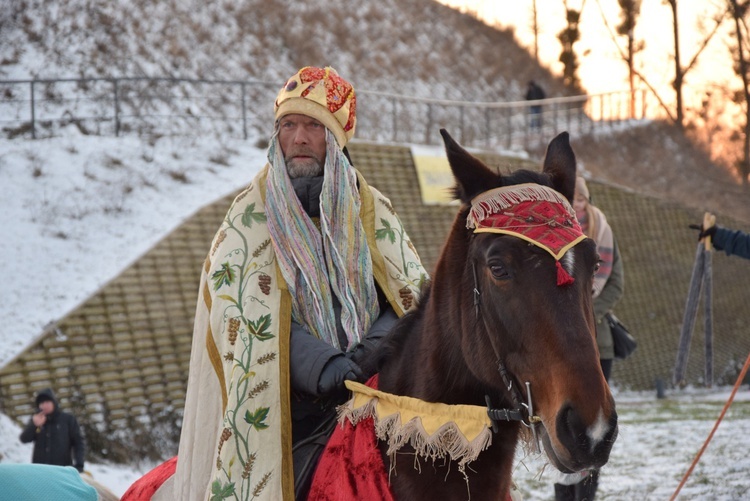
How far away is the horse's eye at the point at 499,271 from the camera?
247 cm

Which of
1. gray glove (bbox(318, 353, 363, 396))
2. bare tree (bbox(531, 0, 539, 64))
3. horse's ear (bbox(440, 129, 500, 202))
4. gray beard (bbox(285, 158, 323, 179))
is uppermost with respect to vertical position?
bare tree (bbox(531, 0, 539, 64))

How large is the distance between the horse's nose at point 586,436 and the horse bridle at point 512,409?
0.15 m

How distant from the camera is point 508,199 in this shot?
262 cm

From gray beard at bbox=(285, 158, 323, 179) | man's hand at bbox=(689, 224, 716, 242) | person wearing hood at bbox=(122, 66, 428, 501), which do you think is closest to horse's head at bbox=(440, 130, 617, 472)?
person wearing hood at bbox=(122, 66, 428, 501)

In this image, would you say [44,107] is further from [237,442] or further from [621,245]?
[237,442]

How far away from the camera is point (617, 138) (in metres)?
30.5

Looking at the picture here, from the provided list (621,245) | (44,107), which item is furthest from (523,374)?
(621,245)

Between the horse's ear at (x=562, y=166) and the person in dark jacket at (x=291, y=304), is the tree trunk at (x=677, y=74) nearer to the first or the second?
the person in dark jacket at (x=291, y=304)

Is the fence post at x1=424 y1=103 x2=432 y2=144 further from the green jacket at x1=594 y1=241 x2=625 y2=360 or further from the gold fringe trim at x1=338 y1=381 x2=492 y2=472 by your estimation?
the gold fringe trim at x1=338 y1=381 x2=492 y2=472

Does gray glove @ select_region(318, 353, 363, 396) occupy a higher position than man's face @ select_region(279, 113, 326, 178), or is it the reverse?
man's face @ select_region(279, 113, 326, 178)

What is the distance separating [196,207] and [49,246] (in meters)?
2.33

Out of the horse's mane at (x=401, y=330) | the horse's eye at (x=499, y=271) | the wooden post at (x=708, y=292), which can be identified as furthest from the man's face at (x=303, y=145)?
the wooden post at (x=708, y=292)

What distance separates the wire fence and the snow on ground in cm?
100

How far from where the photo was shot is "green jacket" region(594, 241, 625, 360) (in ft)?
20.2
